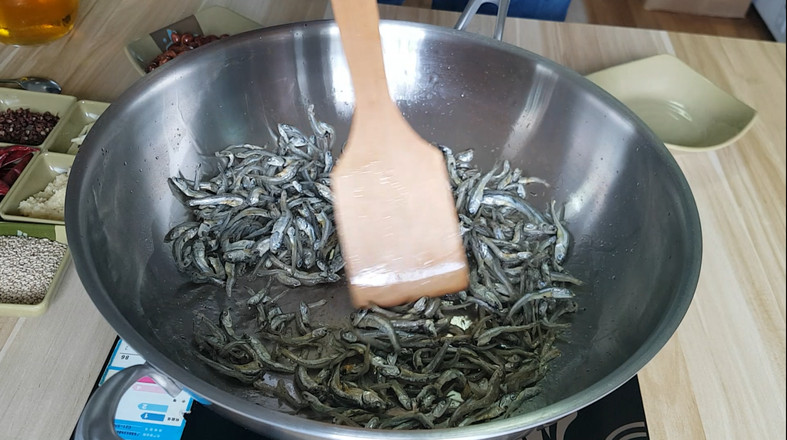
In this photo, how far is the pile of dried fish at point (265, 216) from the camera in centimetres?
126

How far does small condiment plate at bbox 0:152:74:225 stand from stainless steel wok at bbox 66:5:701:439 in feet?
0.73

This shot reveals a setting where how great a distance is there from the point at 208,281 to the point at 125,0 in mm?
1102

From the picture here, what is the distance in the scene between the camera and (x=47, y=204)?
4.14 feet

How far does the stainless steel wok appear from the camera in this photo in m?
0.93

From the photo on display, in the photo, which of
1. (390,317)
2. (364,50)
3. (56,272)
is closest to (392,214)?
(390,317)

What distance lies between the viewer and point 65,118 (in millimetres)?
1395

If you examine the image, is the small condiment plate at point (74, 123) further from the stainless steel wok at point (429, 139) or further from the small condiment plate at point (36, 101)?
the stainless steel wok at point (429, 139)

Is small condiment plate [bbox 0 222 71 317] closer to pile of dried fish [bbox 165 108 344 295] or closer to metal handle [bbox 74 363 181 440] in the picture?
pile of dried fish [bbox 165 108 344 295]

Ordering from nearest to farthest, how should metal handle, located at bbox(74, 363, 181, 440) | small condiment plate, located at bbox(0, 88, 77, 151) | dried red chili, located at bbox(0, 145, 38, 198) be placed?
→ metal handle, located at bbox(74, 363, 181, 440)
dried red chili, located at bbox(0, 145, 38, 198)
small condiment plate, located at bbox(0, 88, 77, 151)

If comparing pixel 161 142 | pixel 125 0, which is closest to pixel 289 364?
pixel 161 142

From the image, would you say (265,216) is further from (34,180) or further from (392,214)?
(34,180)

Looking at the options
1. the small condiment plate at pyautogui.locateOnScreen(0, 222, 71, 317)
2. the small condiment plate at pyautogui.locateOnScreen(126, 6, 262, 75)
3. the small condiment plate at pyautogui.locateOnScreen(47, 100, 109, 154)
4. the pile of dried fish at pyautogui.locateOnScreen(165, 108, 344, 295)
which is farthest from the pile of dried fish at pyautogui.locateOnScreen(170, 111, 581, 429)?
the small condiment plate at pyautogui.locateOnScreen(126, 6, 262, 75)

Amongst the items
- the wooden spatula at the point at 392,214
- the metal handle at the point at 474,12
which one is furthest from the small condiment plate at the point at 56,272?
the metal handle at the point at 474,12

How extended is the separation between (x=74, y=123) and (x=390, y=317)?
85cm
